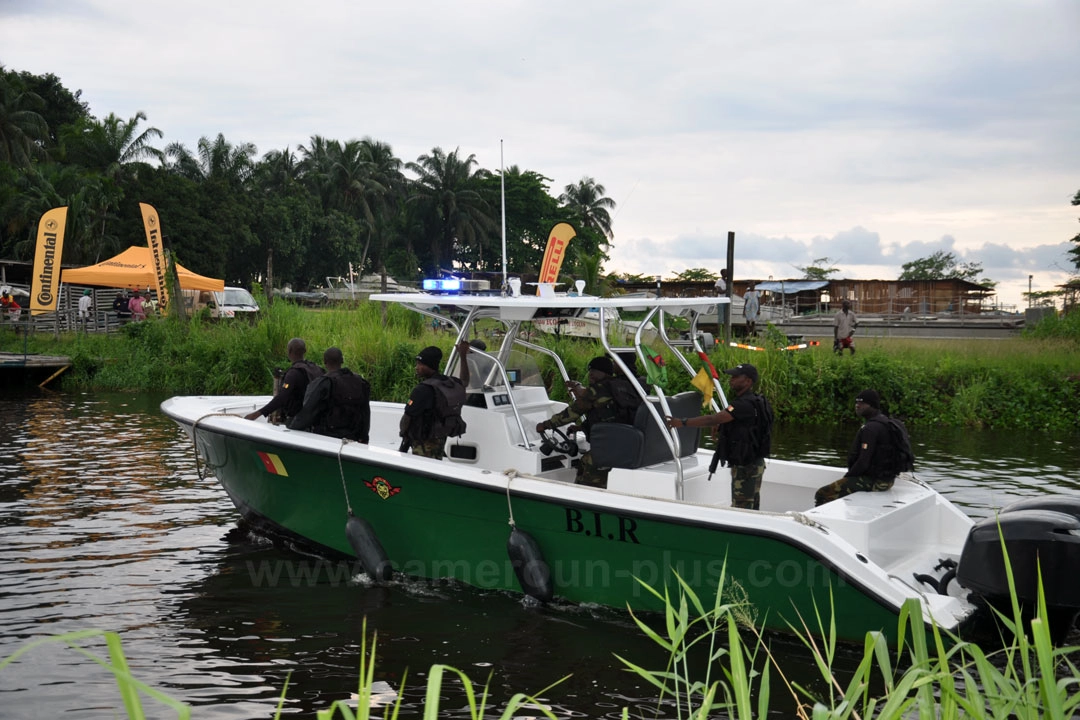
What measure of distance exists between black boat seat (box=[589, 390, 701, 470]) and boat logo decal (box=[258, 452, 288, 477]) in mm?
2463

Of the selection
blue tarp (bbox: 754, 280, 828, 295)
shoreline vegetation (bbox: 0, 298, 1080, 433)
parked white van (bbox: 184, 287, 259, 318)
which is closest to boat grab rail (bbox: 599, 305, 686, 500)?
shoreline vegetation (bbox: 0, 298, 1080, 433)

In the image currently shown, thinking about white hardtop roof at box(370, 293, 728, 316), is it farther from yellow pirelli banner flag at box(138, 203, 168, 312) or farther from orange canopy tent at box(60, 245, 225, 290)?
orange canopy tent at box(60, 245, 225, 290)

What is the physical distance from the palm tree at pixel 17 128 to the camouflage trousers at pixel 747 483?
4564 centimetres

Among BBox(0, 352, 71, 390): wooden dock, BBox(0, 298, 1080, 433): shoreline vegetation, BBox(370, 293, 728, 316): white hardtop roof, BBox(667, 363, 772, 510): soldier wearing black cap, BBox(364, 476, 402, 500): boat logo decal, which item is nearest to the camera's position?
BBox(667, 363, 772, 510): soldier wearing black cap

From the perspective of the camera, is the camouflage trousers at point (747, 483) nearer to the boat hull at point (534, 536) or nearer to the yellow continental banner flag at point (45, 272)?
the boat hull at point (534, 536)

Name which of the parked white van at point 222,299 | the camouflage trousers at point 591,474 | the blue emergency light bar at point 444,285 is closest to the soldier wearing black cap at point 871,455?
the camouflage trousers at point 591,474

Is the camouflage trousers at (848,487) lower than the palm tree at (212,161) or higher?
lower

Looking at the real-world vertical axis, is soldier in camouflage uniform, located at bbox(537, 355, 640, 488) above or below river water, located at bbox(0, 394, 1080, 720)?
above

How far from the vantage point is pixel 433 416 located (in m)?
6.96

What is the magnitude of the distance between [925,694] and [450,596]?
185 inches

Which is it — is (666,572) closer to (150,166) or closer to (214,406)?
(214,406)

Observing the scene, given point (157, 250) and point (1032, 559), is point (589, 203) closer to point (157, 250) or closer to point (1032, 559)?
point (157, 250)

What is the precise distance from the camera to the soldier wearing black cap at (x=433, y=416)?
6914 mm

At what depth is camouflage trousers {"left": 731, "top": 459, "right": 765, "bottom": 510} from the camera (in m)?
6.43
